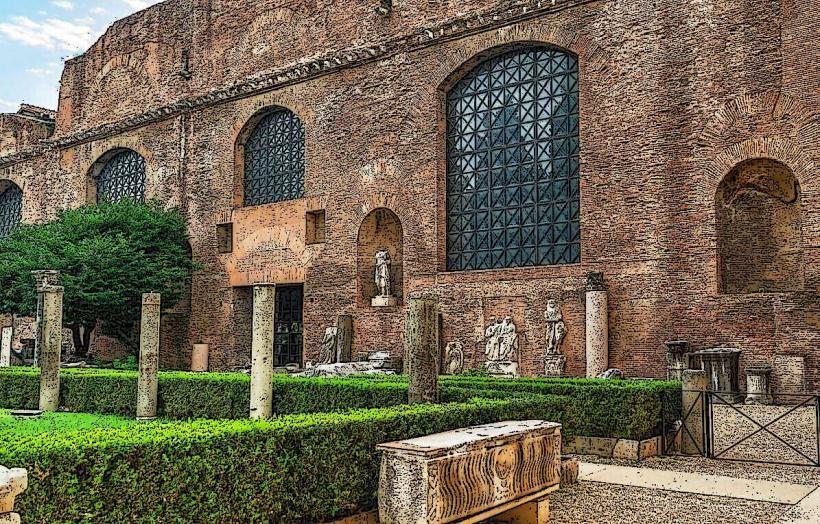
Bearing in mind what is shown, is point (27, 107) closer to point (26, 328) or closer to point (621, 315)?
point (26, 328)

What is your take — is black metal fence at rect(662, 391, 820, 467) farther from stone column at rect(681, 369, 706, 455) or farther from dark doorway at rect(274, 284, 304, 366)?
dark doorway at rect(274, 284, 304, 366)

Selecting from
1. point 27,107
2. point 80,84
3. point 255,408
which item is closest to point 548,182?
point 255,408

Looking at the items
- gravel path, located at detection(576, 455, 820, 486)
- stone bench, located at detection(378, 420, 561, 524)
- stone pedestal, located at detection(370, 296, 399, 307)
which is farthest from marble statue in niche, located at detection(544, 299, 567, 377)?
stone bench, located at detection(378, 420, 561, 524)

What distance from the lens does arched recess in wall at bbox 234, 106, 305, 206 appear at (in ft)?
71.6

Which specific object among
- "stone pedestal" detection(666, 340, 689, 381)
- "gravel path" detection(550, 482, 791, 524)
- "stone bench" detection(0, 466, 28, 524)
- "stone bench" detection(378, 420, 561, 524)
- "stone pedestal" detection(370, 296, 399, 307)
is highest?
"stone pedestal" detection(370, 296, 399, 307)

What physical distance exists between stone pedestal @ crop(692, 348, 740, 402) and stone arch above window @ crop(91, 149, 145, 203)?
18.3m

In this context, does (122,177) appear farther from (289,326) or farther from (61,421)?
(61,421)

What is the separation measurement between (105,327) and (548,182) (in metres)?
13.4

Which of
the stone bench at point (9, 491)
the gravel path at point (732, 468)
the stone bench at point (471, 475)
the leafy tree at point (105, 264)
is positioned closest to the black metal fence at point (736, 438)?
the gravel path at point (732, 468)

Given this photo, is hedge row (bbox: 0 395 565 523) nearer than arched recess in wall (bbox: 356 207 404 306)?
Yes

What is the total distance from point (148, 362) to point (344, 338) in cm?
647

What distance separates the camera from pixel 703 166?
14.6 m

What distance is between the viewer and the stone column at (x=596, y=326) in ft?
49.6

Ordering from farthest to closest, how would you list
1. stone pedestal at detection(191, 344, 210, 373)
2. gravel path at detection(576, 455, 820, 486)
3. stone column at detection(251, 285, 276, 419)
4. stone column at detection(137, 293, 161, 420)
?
stone pedestal at detection(191, 344, 210, 373), stone column at detection(137, 293, 161, 420), stone column at detection(251, 285, 276, 419), gravel path at detection(576, 455, 820, 486)
